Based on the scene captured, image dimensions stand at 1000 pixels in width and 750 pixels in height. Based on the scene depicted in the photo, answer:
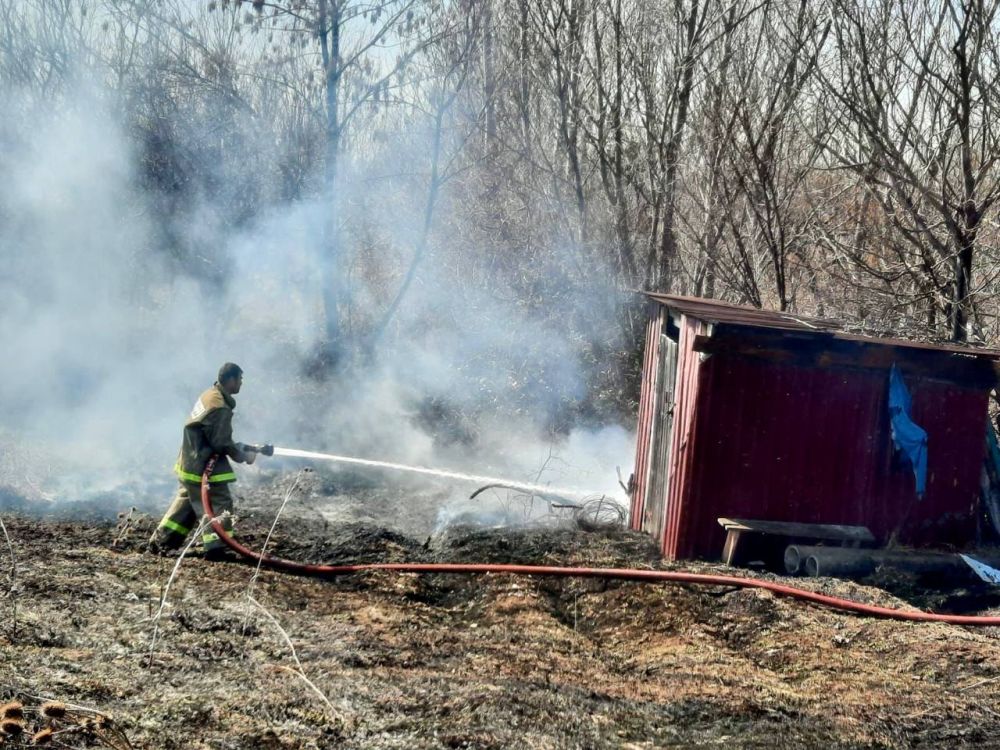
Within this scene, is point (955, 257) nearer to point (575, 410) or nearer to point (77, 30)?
point (575, 410)

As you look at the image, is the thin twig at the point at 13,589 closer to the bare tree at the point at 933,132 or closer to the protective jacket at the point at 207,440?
the protective jacket at the point at 207,440

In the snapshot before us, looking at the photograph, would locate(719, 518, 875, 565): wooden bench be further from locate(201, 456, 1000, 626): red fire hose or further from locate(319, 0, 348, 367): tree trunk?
locate(319, 0, 348, 367): tree trunk

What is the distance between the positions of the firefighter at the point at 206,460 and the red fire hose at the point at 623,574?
4.5 inches

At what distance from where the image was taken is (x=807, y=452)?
8672 millimetres

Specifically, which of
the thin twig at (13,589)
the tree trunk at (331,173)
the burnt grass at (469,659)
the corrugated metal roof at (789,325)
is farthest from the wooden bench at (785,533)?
the tree trunk at (331,173)

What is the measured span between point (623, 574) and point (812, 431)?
2687mm

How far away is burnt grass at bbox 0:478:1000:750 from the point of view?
13.9ft

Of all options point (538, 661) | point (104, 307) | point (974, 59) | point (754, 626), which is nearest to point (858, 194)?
point (974, 59)

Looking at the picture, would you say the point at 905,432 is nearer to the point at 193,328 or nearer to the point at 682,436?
the point at 682,436

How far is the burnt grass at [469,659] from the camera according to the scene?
4.23 metres

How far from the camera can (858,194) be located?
1627cm

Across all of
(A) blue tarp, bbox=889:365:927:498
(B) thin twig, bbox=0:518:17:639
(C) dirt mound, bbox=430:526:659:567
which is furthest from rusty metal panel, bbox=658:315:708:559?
(B) thin twig, bbox=0:518:17:639

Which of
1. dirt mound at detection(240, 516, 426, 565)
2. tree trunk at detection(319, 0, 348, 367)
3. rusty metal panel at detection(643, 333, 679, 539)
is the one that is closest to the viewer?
dirt mound at detection(240, 516, 426, 565)

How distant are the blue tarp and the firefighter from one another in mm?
5673
